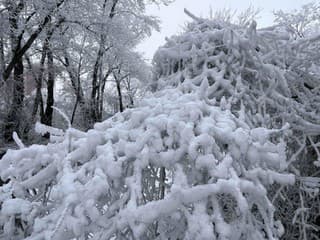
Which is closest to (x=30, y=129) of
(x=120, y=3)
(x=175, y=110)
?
(x=120, y=3)

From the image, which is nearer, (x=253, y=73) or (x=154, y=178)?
(x=154, y=178)

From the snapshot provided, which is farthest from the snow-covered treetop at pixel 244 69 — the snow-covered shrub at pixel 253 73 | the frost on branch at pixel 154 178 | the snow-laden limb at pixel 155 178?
the snow-laden limb at pixel 155 178

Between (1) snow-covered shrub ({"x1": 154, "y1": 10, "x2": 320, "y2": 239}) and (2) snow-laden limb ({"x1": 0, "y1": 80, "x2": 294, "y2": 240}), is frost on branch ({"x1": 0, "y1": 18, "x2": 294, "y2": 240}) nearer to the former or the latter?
(2) snow-laden limb ({"x1": 0, "y1": 80, "x2": 294, "y2": 240})

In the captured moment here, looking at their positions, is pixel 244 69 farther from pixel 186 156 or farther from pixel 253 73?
pixel 186 156

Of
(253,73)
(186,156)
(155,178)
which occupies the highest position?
(253,73)

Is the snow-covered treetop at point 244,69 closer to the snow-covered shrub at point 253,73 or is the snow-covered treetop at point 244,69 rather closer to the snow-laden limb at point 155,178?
the snow-covered shrub at point 253,73

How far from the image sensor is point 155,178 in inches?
64.8

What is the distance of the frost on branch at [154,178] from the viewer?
4.17 feet

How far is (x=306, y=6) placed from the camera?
15031 millimetres

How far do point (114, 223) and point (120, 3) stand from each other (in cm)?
1755

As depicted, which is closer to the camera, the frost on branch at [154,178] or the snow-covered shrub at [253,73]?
the frost on branch at [154,178]

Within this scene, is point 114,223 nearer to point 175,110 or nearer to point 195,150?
point 195,150

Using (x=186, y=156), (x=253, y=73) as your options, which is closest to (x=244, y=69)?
(x=253, y=73)

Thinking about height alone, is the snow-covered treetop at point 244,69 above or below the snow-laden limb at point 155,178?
above
